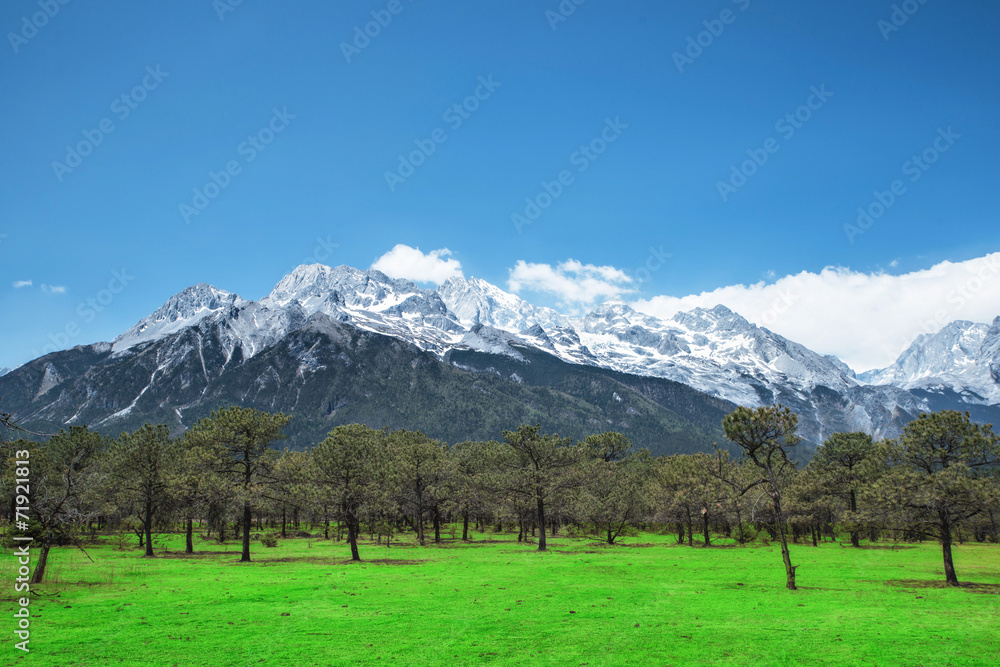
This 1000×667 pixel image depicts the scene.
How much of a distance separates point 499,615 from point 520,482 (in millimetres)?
44508

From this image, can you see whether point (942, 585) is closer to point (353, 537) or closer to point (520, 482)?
point (520, 482)

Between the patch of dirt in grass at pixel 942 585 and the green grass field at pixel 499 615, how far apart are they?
18cm

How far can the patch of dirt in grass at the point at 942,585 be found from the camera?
35406 mm

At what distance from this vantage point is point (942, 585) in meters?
38.0

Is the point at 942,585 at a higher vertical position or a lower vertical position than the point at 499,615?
lower

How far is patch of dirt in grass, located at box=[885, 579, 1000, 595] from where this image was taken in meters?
35.4

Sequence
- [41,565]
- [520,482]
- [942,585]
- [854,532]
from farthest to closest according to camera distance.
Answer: [854,532]
[520,482]
[942,585]
[41,565]

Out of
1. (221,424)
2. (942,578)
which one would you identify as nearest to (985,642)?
(942,578)

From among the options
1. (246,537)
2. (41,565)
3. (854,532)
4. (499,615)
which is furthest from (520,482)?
(41,565)

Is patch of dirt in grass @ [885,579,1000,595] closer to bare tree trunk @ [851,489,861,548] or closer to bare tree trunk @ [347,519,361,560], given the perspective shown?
bare tree trunk @ [851,489,861,548]

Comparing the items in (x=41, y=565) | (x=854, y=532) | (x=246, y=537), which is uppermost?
(x=41, y=565)

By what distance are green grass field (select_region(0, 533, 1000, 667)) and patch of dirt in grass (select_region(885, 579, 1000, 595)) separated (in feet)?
0.60

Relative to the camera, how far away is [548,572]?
4341 centimetres

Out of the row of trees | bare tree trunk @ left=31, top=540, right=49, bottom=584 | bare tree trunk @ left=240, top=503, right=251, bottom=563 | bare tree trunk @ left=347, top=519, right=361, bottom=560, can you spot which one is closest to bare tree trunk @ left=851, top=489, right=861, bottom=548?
the row of trees
